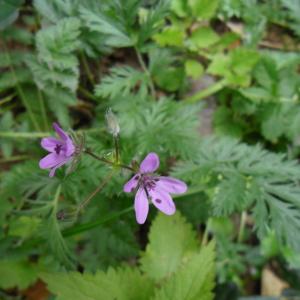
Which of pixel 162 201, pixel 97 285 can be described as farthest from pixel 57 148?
pixel 97 285

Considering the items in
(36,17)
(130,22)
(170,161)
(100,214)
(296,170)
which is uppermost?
(130,22)

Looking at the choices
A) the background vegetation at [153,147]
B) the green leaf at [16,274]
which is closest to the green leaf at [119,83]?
the background vegetation at [153,147]

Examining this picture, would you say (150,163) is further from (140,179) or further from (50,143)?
(50,143)

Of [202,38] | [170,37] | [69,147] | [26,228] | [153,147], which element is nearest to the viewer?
[69,147]

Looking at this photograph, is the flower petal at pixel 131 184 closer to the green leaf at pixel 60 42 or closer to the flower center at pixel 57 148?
the flower center at pixel 57 148

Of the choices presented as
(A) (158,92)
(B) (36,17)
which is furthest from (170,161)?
(B) (36,17)

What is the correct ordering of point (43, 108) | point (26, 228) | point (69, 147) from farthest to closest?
point (43, 108) < point (26, 228) < point (69, 147)

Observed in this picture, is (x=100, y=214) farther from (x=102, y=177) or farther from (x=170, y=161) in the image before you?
(x=170, y=161)
